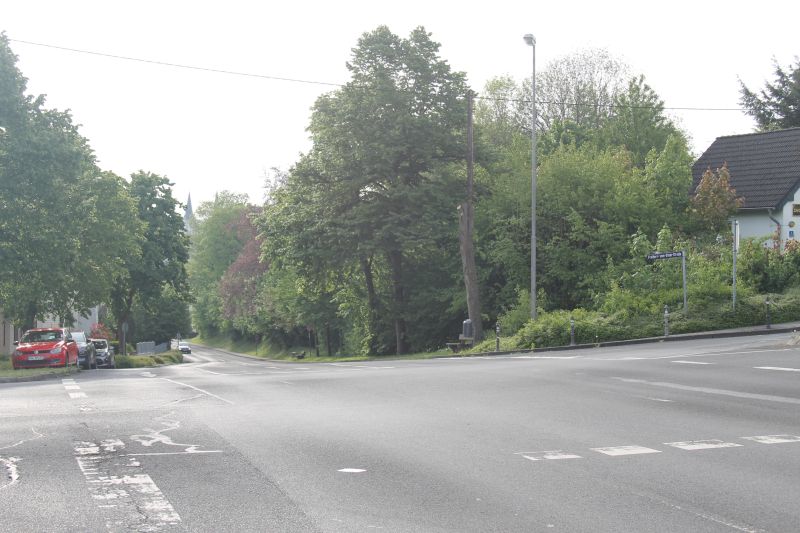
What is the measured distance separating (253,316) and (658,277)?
2259 inches

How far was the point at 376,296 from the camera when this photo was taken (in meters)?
51.6

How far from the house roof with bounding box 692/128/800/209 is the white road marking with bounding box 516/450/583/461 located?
1542 inches

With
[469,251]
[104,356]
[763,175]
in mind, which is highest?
[763,175]

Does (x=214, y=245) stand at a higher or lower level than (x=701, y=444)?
higher

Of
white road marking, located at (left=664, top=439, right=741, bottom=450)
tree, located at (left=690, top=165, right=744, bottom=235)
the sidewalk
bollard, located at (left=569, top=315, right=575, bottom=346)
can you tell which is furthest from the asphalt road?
tree, located at (left=690, top=165, right=744, bottom=235)

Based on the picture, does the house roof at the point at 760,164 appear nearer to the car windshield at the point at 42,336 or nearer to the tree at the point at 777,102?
the tree at the point at 777,102

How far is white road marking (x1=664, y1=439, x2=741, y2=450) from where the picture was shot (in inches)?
394

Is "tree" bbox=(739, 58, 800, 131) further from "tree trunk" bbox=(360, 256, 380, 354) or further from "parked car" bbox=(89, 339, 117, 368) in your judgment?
"parked car" bbox=(89, 339, 117, 368)

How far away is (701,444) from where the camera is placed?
10.2 meters

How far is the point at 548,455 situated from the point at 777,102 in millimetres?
56675

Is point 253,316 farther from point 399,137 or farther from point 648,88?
point 399,137

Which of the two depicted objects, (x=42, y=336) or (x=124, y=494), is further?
(x=42, y=336)

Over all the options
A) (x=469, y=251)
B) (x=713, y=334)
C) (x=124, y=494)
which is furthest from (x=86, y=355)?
(x=124, y=494)

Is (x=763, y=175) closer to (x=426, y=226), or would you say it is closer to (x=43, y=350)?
(x=426, y=226)
